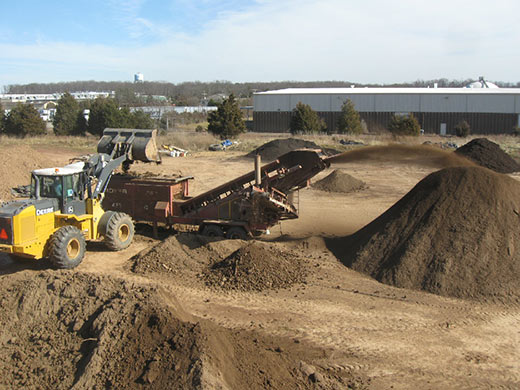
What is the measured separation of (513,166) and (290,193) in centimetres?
1930

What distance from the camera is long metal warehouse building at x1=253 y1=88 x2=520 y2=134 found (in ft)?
182

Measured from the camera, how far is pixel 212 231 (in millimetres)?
14938

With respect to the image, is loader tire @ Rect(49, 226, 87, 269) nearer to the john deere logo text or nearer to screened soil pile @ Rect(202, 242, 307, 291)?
the john deere logo text

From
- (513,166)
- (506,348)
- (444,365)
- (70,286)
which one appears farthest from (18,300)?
(513,166)

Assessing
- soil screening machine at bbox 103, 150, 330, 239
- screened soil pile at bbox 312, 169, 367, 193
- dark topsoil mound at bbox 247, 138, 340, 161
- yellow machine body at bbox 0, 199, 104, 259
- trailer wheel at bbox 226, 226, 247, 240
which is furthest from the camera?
dark topsoil mound at bbox 247, 138, 340, 161

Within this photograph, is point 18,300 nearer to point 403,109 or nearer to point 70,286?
point 70,286

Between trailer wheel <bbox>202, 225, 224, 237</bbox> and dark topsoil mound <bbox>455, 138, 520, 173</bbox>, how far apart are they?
18833 millimetres

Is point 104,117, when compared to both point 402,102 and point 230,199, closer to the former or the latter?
point 402,102

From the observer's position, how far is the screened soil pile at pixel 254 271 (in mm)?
11945

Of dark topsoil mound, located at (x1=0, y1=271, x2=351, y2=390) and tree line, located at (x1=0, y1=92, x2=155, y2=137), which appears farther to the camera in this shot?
tree line, located at (x1=0, y1=92, x2=155, y2=137)

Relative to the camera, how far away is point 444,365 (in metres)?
8.59

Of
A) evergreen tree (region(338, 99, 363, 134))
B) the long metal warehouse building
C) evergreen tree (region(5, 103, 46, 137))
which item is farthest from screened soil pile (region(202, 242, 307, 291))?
the long metal warehouse building

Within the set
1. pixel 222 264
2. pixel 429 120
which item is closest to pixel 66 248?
pixel 222 264

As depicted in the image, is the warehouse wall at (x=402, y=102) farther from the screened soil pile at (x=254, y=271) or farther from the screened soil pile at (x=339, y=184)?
the screened soil pile at (x=254, y=271)
